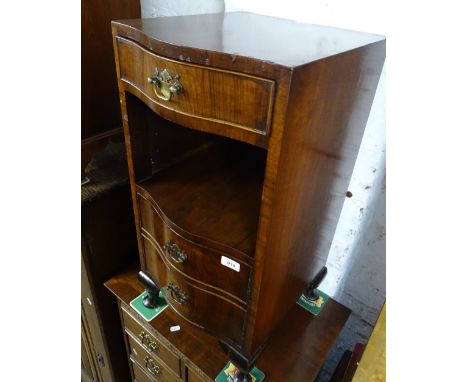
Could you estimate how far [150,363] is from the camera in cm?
102

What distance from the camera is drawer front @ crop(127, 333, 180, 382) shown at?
0.97 metres

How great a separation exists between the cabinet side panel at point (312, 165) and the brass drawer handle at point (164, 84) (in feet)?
0.60

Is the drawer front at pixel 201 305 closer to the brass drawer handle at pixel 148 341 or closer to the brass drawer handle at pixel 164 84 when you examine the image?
the brass drawer handle at pixel 148 341

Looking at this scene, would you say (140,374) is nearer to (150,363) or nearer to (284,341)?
(150,363)

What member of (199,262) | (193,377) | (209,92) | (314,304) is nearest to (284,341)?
(314,304)

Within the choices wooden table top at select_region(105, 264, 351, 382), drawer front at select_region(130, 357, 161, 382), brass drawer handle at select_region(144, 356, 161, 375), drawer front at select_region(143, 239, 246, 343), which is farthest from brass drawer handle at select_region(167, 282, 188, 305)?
drawer front at select_region(130, 357, 161, 382)

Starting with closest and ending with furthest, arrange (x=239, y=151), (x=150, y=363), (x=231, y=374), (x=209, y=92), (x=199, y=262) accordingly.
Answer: (x=209, y=92) → (x=199, y=262) → (x=231, y=374) → (x=239, y=151) → (x=150, y=363)

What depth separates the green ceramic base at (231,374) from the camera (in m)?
0.78

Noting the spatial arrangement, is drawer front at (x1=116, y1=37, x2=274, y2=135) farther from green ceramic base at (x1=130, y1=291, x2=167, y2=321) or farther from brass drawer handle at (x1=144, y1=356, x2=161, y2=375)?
brass drawer handle at (x1=144, y1=356, x2=161, y2=375)

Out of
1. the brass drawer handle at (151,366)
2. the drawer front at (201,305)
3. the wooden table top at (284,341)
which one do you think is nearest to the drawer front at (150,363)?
the brass drawer handle at (151,366)

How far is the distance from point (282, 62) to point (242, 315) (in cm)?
48

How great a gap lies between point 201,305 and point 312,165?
15.4 inches
